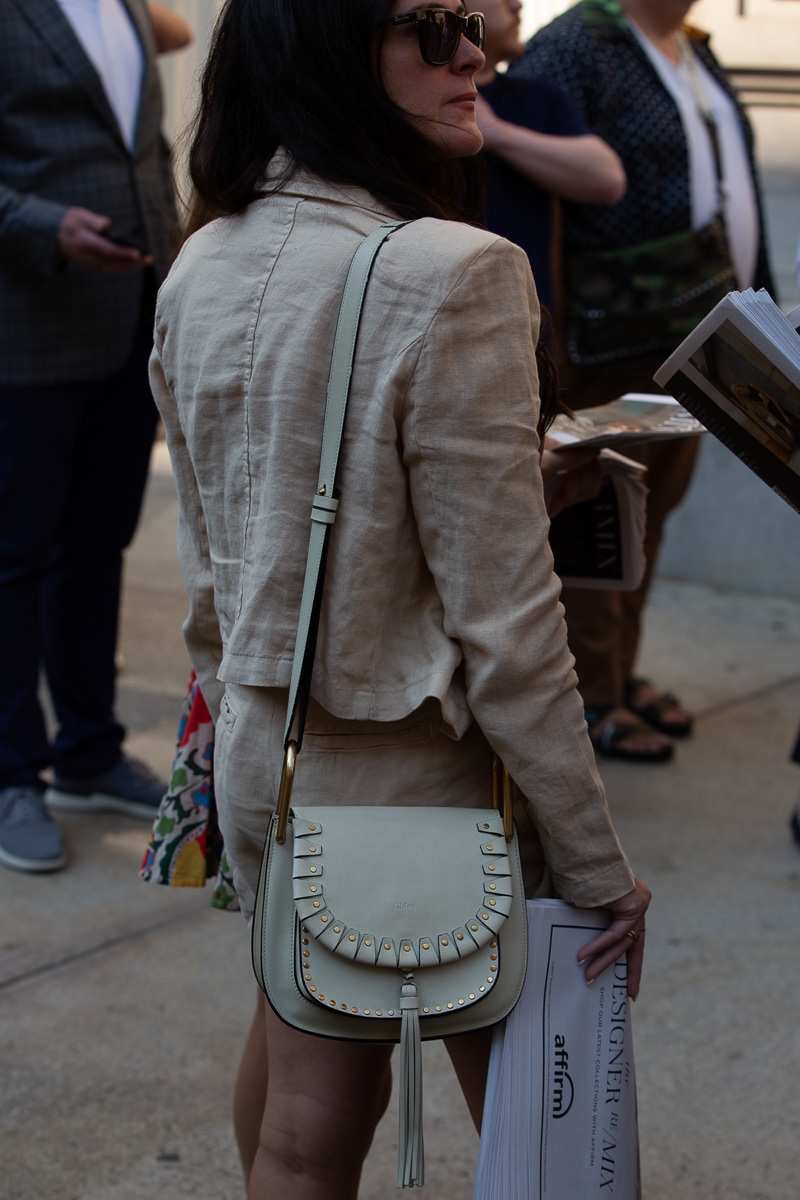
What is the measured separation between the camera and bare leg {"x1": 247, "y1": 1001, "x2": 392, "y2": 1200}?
4.82 feet

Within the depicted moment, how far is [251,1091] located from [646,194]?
2.83 meters

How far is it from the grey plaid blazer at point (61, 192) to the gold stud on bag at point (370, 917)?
2088mm

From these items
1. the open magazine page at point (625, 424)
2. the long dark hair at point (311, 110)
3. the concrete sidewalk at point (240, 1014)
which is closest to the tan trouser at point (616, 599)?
the concrete sidewalk at point (240, 1014)

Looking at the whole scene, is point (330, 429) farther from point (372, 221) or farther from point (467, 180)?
point (467, 180)

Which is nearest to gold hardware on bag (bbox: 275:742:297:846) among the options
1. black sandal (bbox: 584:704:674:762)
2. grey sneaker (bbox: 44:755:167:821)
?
grey sneaker (bbox: 44:755:167:821)

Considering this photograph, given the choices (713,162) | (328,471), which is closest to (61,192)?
(713,162)

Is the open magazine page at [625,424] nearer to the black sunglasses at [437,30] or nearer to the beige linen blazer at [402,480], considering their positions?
the beige linen blazer at [402,480]

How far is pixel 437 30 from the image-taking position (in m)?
1.43

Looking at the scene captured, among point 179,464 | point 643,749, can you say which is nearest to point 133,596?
point 643,749

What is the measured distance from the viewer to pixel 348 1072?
4.85ft

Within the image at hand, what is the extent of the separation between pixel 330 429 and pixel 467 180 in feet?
1.90

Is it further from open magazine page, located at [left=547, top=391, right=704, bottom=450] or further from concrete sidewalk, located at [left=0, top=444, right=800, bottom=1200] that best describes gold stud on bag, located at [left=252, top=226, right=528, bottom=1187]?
concrete sidewalk, located at [left=0, top=444, right=800, bottom=1200]

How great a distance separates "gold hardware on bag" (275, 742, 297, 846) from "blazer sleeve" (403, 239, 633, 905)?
0.20 m

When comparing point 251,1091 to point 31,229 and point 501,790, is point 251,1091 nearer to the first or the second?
point 501,790
